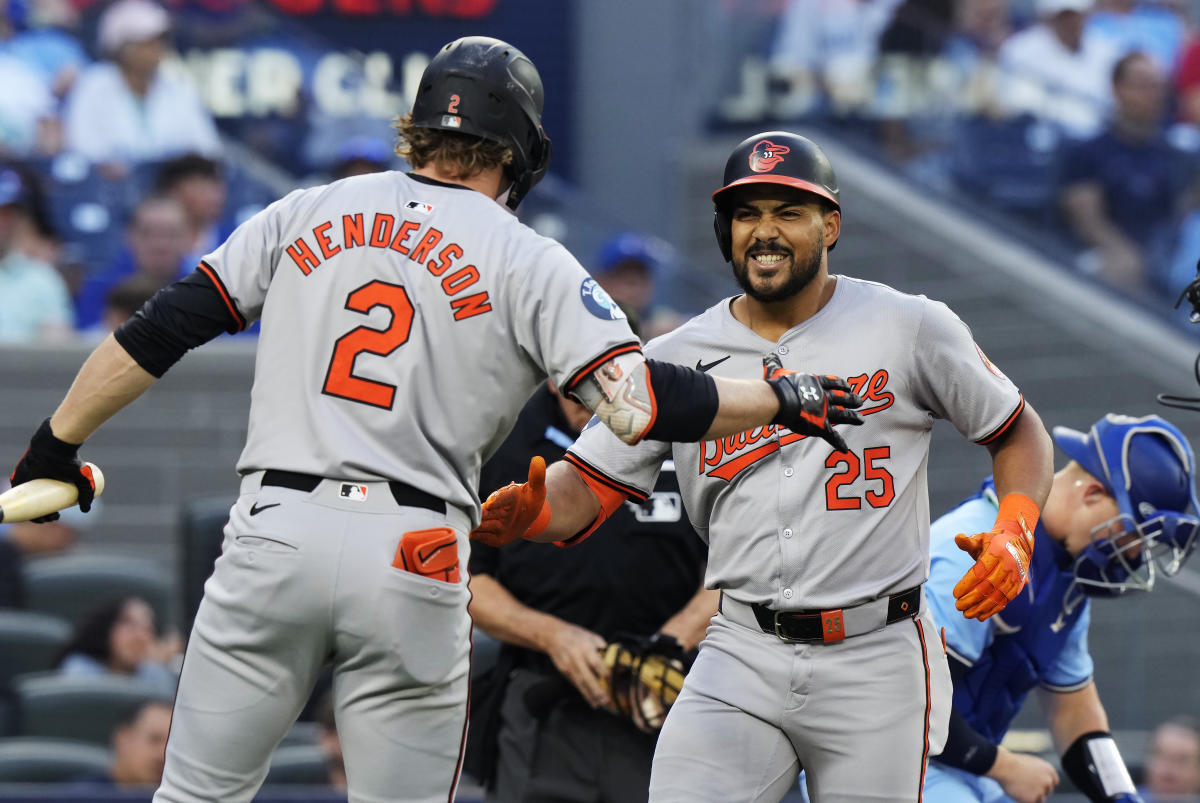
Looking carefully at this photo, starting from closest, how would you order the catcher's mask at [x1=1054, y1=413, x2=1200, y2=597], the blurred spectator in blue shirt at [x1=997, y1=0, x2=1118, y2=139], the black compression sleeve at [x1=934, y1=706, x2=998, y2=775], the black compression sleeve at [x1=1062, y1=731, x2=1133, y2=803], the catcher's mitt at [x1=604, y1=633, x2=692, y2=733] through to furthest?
the black compression sleeve at [x1=934, y1=706, x2=998, y2=775] < the catcher's mask at [x1=1054, y1=413, x2=1200, y2=597] < the catcher's mitt at [x1=604, y1=633, x2=692, y2=733] < the black compression sleeve at [x1=1062, y1=731, x2=1133, y2=803] < the blurred spectator in blue shirt at [x1=997, y1=0, x2=1118, y2=139]

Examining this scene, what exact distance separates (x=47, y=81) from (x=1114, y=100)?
6.44 m

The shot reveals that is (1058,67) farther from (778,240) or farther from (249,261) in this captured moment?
(249,261)

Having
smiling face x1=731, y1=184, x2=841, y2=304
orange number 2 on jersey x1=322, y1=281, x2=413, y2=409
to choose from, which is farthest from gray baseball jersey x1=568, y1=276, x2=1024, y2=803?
orange number 2 on jersey x1=322, y1=281, x2=413, y2=409

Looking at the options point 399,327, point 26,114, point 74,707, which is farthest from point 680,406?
point 26,114

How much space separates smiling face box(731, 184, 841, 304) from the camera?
3801 mm

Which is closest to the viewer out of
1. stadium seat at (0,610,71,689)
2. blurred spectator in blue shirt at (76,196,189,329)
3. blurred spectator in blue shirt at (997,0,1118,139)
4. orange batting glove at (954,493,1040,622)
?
orange batting glove at (954,493,1040,622)

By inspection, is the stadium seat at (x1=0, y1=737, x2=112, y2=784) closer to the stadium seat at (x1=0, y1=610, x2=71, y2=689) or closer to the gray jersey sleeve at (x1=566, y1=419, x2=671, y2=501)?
the stadium seat at (x1=0, y1=610, x2=71, y2=689)

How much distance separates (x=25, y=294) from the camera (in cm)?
928

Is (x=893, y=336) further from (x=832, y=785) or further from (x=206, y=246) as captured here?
(x=206, y=246)

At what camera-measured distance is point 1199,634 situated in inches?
332

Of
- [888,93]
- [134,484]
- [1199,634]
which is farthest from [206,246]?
[1199,634]

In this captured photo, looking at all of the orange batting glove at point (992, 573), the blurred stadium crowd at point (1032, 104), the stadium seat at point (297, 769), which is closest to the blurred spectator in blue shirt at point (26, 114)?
the blurred stadium crowd at point (1032, 104)

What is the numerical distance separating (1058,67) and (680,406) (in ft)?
27.4

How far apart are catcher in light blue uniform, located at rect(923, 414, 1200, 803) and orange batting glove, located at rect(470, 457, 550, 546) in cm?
113
